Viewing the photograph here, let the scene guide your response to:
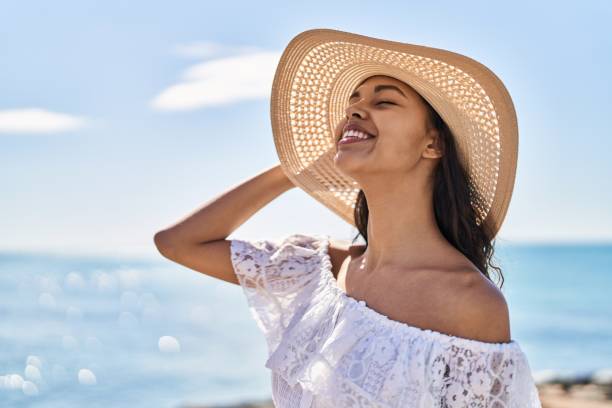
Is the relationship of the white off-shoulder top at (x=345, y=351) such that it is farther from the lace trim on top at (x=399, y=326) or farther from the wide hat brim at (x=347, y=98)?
the wide hat brim at (x=347, y=98)

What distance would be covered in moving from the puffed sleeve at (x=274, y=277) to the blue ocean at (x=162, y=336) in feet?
2.09

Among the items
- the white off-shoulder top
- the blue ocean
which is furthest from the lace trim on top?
the blue ocean

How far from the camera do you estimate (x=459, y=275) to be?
2354 mm

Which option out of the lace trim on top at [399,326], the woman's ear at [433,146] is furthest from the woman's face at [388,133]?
the lace trim on top at [399,326]

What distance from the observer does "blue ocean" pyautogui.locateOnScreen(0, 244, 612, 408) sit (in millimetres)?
14367

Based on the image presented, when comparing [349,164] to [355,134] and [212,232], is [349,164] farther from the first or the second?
[212,232]

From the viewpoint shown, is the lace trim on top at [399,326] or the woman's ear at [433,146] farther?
the woman's ear at [433,146]

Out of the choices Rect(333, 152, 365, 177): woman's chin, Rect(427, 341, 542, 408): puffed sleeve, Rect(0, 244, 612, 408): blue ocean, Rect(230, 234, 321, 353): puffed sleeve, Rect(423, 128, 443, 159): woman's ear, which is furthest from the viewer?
Rect(0, 244, 612, 408): blue ocean

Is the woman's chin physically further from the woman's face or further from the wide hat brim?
the wide hat brim

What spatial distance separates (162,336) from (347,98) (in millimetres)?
19253

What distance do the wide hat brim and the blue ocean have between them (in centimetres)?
36

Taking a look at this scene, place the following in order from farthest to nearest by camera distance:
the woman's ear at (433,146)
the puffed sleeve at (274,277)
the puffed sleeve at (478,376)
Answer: the puffed sleeve at (274,277), the woman's ear at (433,146), the puffed sleeve at (478,376)

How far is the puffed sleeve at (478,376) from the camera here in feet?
7.32

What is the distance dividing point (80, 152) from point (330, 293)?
152 ft
